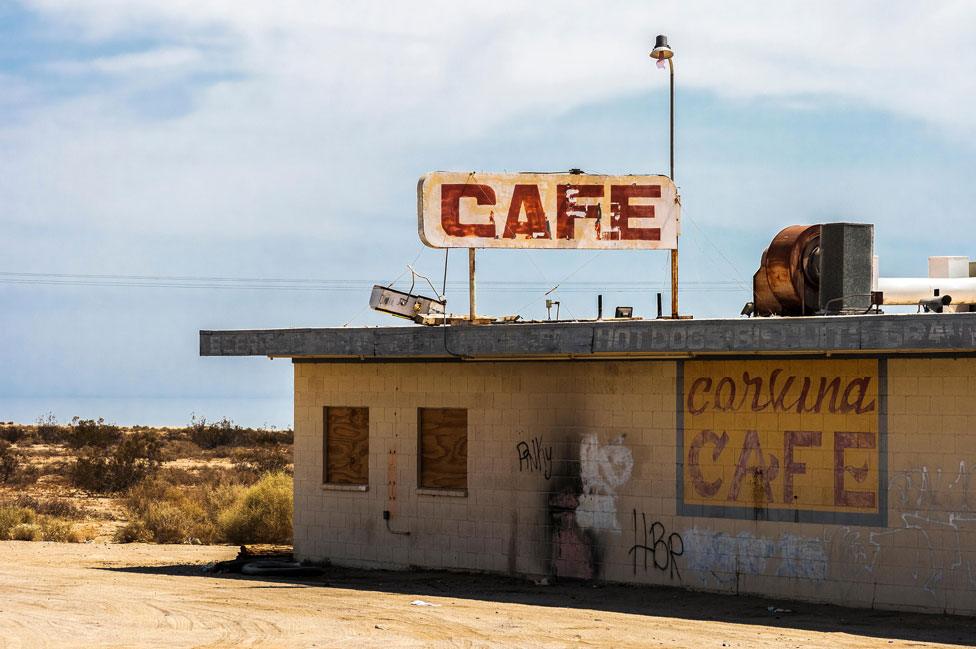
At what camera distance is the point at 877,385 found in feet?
53.7

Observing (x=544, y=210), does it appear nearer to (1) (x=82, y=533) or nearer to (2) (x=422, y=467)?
(2) (x=422, y=467)

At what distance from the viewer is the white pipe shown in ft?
61.8

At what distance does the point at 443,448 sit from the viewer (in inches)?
800

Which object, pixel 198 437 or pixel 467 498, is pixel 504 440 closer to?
pixel 467 498

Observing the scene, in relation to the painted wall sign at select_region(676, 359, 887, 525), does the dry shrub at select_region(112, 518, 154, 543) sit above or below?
below

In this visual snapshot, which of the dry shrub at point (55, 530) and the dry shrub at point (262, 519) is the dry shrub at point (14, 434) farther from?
the dry shrub at point (262, 519)

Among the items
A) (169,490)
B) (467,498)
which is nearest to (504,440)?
(467,498)

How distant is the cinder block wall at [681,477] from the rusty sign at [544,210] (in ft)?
8.14

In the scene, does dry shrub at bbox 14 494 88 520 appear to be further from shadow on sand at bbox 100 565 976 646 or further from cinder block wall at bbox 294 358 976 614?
cinder block wall at bbox 294 358 976 614

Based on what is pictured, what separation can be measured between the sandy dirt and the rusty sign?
5.64 m

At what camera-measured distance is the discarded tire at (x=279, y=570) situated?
20391mm

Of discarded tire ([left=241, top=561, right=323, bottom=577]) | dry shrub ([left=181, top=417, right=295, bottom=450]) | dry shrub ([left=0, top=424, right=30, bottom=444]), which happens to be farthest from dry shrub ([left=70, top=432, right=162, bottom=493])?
dry shrub ([left=0, top=424, right=30, bottom=444])

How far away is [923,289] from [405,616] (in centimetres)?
918

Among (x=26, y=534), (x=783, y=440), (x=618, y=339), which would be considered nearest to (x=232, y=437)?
(x=26, y=534)
